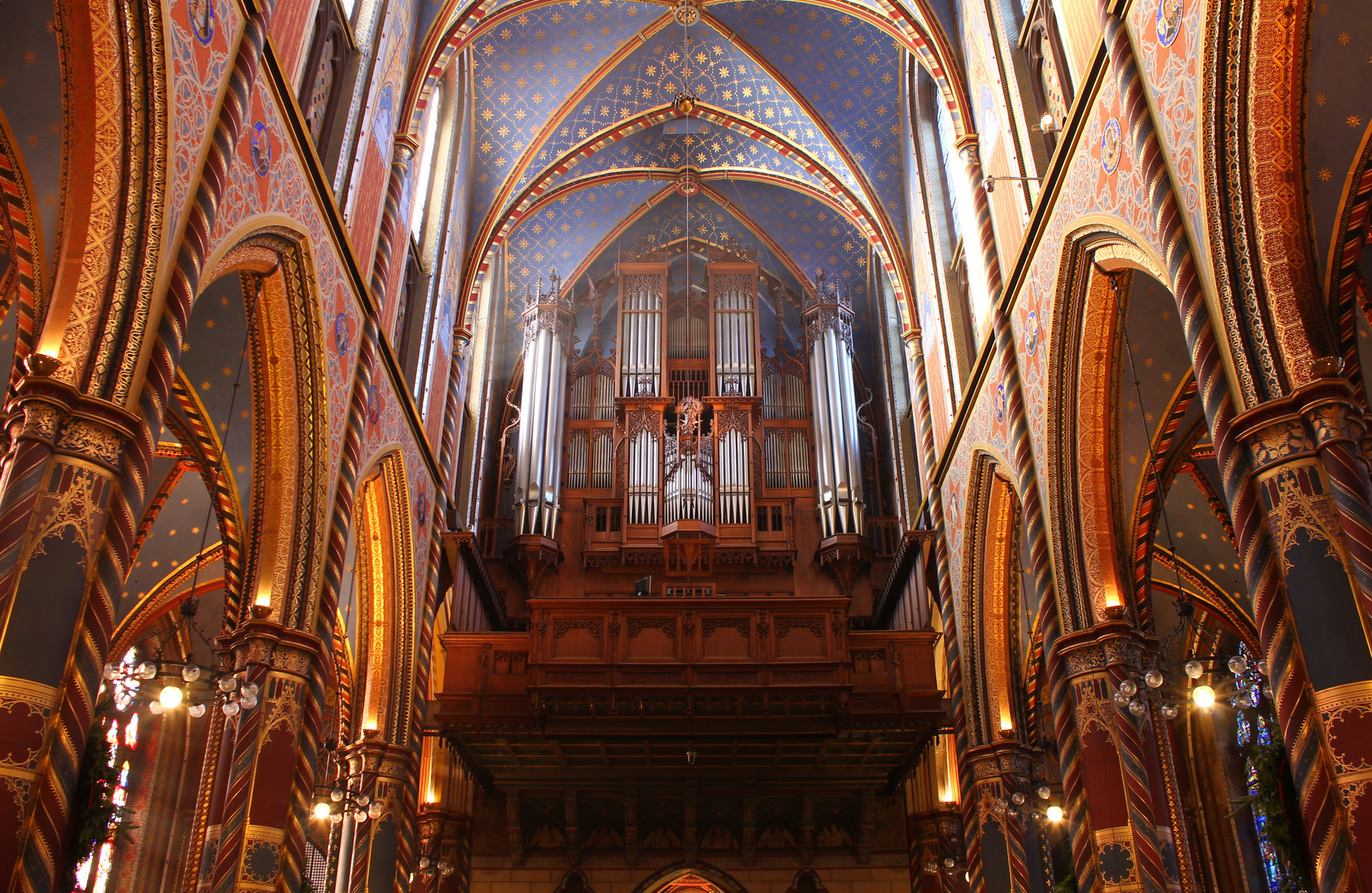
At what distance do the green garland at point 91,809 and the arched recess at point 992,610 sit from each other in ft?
32.3

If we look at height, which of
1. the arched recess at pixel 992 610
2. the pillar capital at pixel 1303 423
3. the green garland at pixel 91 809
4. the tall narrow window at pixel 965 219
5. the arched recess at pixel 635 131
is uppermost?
the arched recess at pixel 635 131

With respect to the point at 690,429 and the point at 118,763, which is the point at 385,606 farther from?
the point at 690,429

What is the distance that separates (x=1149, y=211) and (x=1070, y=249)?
1900 millimetres

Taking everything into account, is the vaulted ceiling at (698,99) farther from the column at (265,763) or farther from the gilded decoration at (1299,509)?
the gilded decoration at (1299,509)

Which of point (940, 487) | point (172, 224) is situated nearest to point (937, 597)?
point (940, 487)

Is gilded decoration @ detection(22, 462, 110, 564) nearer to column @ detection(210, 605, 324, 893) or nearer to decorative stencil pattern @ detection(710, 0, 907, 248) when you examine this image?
column @ detection(210, 605, 324, 893)

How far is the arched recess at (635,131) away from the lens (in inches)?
733

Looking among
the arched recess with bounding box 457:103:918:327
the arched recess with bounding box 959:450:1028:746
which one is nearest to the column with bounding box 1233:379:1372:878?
the arched recess with bounding box 959:450:1028:746

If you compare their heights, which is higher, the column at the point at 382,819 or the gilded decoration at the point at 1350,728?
the column at the point at 382,819

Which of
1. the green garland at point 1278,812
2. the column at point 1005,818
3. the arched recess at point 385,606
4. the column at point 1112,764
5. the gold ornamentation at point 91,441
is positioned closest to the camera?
the gold ornamentation at point 91,441

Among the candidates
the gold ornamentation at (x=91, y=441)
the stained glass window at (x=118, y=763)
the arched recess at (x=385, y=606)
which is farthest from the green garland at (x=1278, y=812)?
the stained glass window at (x=118, y=763)

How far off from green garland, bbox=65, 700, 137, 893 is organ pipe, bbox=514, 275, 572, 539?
12.6 metres

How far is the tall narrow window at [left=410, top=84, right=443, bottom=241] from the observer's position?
52.6ft

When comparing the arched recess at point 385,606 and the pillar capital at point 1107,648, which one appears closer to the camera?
the pillar capital at point 1107,648
